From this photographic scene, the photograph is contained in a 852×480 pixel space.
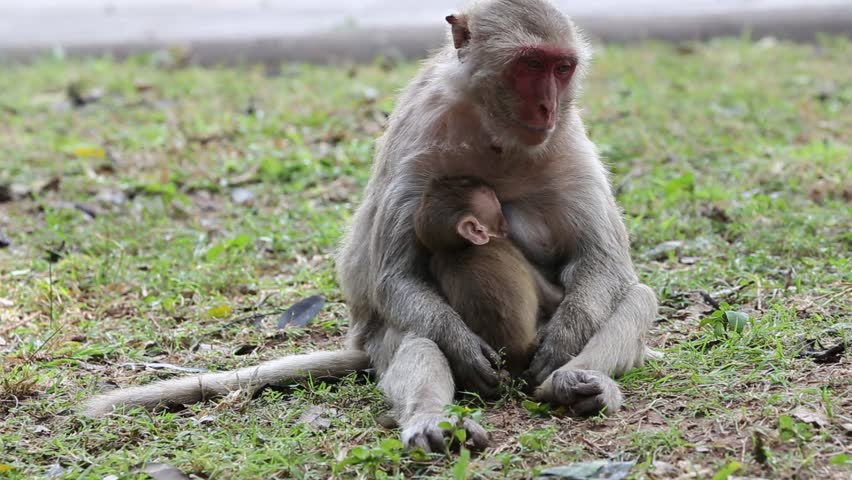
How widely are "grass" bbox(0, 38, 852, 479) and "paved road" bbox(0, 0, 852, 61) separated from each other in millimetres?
1671

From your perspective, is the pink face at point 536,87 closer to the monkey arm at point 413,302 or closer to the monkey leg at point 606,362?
the monkey arm at point 413,302

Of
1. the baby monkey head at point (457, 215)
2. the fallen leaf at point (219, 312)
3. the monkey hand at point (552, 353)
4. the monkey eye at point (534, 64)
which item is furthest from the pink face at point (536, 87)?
the fallen leaf at point (219, 312)

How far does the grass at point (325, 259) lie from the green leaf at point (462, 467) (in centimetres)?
2

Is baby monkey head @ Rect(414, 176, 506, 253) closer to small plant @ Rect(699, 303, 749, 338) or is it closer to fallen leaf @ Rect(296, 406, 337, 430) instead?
fallen leaf @ Rect(296, 406, 337, 430)

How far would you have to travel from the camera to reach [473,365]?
13.8 ft

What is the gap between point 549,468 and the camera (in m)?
3.47

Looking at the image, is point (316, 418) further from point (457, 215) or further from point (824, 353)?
point (824, 353)

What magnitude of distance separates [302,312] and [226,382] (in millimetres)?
1094

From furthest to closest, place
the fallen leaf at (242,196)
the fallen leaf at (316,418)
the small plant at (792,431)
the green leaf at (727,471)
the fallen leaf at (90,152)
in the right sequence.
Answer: the fallen leaf at (90,152)
the fallen leaf at (242,196)
the fallen leaf at (316,418)
the small plant at (792,431)
the green leaf at (727,471)

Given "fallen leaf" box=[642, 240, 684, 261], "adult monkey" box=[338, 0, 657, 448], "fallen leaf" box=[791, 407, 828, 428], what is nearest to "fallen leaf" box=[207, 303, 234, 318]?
"adult monkey" box=[338, 0, 657, 448]

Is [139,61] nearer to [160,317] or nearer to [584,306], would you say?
[160,317]

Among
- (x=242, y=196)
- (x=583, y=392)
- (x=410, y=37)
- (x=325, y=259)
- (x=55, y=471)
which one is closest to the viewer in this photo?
(x=55, y=471)

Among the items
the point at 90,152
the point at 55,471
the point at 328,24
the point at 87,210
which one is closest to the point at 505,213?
the point at 55,471

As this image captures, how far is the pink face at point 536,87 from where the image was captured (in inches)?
174
